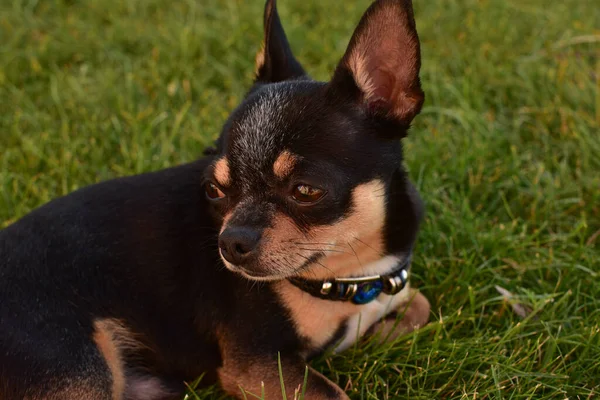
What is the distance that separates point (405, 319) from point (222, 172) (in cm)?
126

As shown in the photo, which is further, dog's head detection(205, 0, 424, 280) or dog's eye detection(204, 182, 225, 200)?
dog's eye detection(204, 182, 225, 200)

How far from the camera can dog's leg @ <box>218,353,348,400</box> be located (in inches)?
117

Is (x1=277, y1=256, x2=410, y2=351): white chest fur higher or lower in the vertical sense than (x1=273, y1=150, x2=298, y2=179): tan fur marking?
lower

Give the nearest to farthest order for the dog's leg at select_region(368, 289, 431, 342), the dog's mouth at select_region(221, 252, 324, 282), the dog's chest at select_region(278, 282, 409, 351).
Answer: the dog's mouth at select_region(221, 252, 324, 282) < the dog's chest at select_region(278, 282, 409, 351) < the dog's leg at select_region(368, 289, 431, 342)

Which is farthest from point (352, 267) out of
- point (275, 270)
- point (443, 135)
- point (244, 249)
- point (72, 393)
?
point (443, 135)

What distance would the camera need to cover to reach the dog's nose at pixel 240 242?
268 cm

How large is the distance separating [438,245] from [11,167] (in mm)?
2783

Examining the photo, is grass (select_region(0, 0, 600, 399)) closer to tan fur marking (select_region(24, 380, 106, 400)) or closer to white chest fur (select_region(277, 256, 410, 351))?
white chest fur (select_region(277, 256, 410, 351))

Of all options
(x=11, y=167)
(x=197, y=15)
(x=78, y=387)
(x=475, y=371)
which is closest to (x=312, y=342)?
(x=475, y=371)

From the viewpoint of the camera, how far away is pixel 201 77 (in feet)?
18.8

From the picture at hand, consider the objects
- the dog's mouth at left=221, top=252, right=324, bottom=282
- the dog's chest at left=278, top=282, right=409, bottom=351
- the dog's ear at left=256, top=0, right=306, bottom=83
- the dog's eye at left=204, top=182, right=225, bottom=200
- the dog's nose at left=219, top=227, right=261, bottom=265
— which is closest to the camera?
the dog's nose at left=219, top=227, right=261, bottom=265

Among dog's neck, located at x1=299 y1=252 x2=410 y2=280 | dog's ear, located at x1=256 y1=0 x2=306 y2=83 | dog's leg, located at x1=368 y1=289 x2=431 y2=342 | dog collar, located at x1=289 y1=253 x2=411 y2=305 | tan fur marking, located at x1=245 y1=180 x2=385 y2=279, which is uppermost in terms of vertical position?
dog's ear, located at x1=256 y1=0 x2=306 y2=83

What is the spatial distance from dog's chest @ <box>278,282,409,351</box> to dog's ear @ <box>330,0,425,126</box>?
83cm

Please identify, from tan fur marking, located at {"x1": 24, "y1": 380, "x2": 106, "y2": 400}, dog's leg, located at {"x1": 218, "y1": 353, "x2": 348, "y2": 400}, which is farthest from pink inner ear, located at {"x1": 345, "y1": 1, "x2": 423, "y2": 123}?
tan fur marking, located at {"x1": 24, "y1": 380, "x2": 106, "y2": 400}
